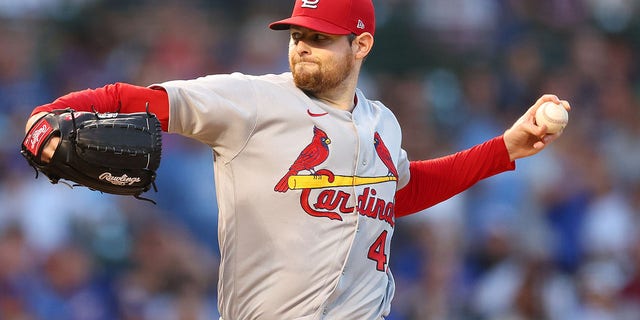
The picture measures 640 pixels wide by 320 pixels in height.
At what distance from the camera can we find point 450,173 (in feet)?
13.8

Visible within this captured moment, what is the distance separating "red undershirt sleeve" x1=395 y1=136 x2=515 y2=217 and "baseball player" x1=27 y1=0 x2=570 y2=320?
0.38m

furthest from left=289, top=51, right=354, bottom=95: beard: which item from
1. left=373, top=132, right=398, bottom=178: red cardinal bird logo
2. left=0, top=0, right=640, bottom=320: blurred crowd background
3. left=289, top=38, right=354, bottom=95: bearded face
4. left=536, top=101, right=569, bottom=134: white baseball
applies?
left=0, top=0, right=640, bottom=320: blurred crowd background

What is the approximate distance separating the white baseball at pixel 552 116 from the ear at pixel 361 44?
0.69m

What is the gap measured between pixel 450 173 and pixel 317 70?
0.85 metres

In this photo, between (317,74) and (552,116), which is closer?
(317,74)

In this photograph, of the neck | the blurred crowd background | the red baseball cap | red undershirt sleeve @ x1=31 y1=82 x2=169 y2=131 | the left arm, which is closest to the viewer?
red undershirt sleeve @ x1=31 y1=82 x2=169 y2=131

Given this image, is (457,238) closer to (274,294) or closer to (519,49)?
(519,49)

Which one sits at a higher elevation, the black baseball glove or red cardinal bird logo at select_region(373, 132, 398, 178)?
the black baseball glove

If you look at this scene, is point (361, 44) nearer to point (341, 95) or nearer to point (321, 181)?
point (341, 95)

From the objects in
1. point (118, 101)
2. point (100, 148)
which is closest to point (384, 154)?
point (118, 101)

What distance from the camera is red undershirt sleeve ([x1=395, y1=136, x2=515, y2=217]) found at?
418 centimetres

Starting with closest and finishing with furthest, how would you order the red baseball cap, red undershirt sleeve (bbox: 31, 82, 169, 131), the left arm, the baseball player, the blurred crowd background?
red undershirt sleeve (bbox: 31, 82, 169, 131) < the baseball player < the red baseball cap < the left arm < the blurred crowd background

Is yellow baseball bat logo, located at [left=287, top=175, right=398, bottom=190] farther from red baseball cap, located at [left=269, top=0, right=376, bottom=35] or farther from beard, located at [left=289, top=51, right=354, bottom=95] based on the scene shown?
red baseball cap, located at [left=269, top=0, right=376, bottom=35]

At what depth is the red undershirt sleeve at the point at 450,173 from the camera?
13.7 feet
